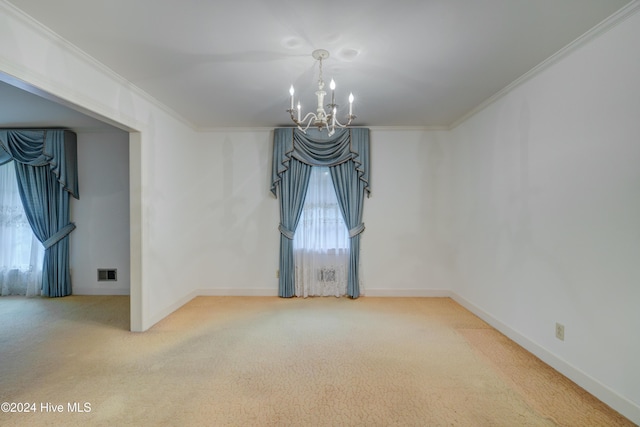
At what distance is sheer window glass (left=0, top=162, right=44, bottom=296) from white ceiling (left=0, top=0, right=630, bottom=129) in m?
2.08

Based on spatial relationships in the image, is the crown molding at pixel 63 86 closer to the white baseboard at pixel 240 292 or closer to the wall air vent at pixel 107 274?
the white baseboard at pixel 240 292

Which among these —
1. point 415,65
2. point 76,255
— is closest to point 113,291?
point 76,255

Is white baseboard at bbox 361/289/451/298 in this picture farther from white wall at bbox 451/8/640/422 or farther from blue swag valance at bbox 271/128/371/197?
blue swag valance at bbox 271/128/371/197

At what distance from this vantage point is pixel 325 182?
4.24 metres

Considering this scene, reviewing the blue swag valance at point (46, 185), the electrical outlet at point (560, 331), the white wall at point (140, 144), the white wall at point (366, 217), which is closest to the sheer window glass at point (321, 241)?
the white wall at point (366, 217)

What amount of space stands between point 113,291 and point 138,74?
3.46 m

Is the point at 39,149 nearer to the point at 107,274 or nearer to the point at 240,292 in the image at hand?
the point at 107,274

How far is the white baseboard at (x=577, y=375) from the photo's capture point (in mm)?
1752

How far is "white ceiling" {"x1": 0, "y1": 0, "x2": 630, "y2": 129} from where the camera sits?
1.71 m

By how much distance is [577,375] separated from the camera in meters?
2.10

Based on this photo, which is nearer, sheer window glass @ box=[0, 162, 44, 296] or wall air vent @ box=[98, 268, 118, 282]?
sheer window glass @ box=[0, 162, 44, 296]

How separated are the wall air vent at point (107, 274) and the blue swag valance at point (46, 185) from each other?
436 millimetres

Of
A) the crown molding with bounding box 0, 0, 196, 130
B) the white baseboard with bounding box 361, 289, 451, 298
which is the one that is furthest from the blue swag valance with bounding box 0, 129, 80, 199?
the white baseboard with bounding box 361, 289, 451, 298

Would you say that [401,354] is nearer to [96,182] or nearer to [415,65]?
[415,65]
